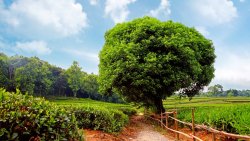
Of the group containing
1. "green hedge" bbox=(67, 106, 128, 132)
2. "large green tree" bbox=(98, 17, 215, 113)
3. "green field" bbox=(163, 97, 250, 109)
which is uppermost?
"large green tree" bbox=(98, 17, 215, 113)

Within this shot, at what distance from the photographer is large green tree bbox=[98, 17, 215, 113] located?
23.3 metres

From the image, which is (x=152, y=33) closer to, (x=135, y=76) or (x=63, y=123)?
(x=135, y=76)

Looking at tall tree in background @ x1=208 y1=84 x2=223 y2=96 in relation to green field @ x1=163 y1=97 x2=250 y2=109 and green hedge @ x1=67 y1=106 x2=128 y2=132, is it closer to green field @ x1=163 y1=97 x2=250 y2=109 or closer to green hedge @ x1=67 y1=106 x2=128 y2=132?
green field @ x1=163 y1=97 x2=250 y2=109

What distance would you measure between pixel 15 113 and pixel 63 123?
3.82 ft

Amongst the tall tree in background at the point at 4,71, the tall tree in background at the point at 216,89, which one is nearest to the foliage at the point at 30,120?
the tall tree in background at the point at 4,71

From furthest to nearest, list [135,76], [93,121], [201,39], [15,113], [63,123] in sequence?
[201,39]
[135,76]
[93,121]
[63,123]
[15,113]

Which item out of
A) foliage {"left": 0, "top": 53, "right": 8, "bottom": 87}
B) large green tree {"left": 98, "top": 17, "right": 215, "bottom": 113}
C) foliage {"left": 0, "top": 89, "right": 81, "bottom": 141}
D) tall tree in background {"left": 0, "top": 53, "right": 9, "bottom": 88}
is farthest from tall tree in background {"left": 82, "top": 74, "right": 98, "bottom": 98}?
foliage {"left": 0, "top": 89, "right": 81, "bottom": 141}

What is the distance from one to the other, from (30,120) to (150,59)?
17.8 metres

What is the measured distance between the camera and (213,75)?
29250 mm

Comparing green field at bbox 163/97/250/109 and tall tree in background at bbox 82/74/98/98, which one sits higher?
tall tree in background at bbox 82/74/98/98

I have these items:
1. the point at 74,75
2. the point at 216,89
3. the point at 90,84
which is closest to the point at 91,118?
the point at 74,75

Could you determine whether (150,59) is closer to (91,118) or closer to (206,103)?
(91,118)

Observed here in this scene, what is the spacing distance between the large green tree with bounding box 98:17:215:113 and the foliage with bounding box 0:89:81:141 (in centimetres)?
1653

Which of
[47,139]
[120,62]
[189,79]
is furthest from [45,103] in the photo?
[189,79]
